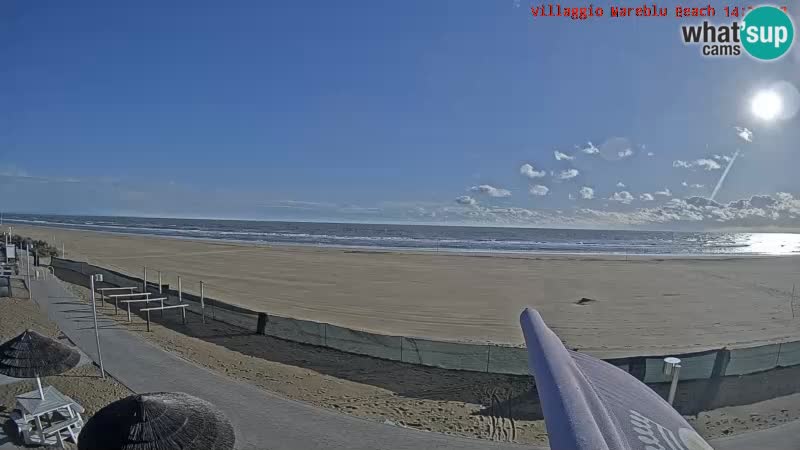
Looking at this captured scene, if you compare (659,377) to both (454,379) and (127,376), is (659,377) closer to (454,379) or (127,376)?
(454,379)

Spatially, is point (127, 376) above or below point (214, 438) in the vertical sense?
A: below

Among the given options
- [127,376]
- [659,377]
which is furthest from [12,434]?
[659,377]

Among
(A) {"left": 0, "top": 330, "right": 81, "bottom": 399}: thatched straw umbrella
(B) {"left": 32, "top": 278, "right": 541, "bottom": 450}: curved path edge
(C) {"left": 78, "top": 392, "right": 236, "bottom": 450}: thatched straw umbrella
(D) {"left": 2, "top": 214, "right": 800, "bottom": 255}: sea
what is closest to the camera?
(C) {"left": 78, "top": 392, "right": 236, "bottom": 450}: thatched straw umbrella

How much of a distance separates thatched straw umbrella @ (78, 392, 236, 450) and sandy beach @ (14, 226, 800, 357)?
891 cm

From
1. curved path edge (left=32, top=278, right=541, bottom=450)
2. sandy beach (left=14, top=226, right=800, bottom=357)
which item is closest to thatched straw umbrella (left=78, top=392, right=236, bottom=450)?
curved path edge (left=32, top=278, right=541, bottom=450)

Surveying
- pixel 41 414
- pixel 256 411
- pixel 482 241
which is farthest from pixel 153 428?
pixel 482 241

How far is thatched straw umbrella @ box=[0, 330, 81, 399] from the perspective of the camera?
19.7 feet

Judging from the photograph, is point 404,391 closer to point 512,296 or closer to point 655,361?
point 655,361

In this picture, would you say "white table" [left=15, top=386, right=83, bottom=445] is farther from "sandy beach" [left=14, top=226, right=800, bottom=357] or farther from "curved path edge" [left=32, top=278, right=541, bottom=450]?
"sandy beach" [left=14, top=226, right=800, bottom=357]

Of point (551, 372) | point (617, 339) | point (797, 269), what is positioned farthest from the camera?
point (797, 269)

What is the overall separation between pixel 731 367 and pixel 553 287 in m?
14.6

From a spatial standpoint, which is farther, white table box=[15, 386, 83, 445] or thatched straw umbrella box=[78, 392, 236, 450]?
white table box=[15, 386, 83, 445]

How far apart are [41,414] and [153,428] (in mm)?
4161

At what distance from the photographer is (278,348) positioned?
35.1 feet
